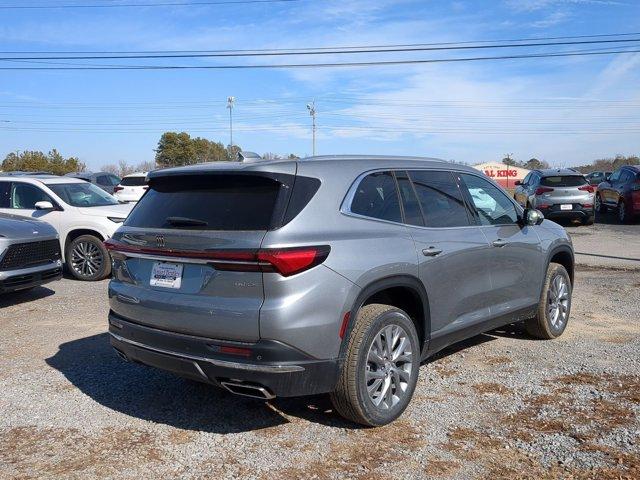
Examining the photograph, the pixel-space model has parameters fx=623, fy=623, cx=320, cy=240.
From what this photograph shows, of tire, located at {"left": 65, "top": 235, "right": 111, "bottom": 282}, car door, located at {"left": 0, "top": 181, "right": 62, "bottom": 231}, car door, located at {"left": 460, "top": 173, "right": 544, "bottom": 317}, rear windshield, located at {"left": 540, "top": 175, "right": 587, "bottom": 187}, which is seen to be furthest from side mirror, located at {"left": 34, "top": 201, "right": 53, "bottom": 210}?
rear windshield, located at {"left": 540, "top": 175, "right": 587, "bottom": 187}

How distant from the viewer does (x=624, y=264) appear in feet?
37.1

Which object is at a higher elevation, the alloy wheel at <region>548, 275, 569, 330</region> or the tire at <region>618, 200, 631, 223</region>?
the tire at <region>618, 200, 631, 223</region>

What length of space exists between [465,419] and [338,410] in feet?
3.06

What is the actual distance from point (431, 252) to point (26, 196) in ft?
27.8

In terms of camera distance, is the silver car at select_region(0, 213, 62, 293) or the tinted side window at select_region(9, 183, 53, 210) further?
the tinted side window at select_region(9, 183, 53, 210)

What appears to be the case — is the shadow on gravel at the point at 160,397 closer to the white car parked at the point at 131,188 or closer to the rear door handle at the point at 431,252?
the rear door handle at the point at 431,252

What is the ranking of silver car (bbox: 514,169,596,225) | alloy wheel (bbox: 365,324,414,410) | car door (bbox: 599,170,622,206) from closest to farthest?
alloy wheel (bbox: 365,324,414,410)
silver car (bbox: 514,169,596,225)
car door (bbox: 599,170,622,206)

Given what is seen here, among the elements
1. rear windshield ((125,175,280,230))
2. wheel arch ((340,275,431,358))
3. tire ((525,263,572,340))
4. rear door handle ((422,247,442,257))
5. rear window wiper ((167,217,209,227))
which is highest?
rear windshield ((125,175,280,230))

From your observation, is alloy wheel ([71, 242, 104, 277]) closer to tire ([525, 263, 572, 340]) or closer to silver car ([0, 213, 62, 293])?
silver car ([0, 213, 62, 293])

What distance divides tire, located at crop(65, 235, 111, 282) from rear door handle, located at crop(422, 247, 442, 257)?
22.9 ft

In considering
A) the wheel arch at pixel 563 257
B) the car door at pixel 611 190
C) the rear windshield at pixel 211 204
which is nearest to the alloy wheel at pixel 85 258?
the rear windshield at pixel 211 204

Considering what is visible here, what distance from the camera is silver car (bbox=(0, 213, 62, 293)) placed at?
7.91 meters

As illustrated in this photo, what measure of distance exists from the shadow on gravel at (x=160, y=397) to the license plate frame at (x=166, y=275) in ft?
3.45

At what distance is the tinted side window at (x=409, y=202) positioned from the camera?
459 centimetres
